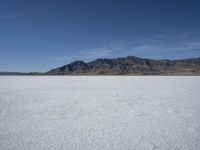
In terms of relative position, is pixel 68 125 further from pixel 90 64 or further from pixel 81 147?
pixel 90 64

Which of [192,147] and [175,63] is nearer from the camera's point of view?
[192,147]

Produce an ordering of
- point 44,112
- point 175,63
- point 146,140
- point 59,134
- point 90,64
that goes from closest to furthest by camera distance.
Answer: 1. point 146,140
2. point 59,134
3. point 44,112
4. point 175,63
5. point 90,64

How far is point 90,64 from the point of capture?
194m

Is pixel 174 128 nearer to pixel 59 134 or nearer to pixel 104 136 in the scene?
pixel 104 136

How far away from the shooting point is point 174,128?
421cm

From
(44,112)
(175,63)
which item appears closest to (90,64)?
(175,63)

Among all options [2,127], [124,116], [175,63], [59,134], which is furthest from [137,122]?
[175,63]

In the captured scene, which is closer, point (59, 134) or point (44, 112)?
point (59, 134)

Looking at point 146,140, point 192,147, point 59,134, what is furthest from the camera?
point 59,134

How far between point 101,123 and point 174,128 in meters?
1.70

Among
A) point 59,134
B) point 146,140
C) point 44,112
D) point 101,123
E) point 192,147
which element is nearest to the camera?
point 192,147

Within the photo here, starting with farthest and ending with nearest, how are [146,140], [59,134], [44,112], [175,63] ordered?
1. [175,63]
2. [44,112]
3. [59,134]
4. [146,140]

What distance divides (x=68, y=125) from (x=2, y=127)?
4.93ft

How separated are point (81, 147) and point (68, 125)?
124 centimetres
